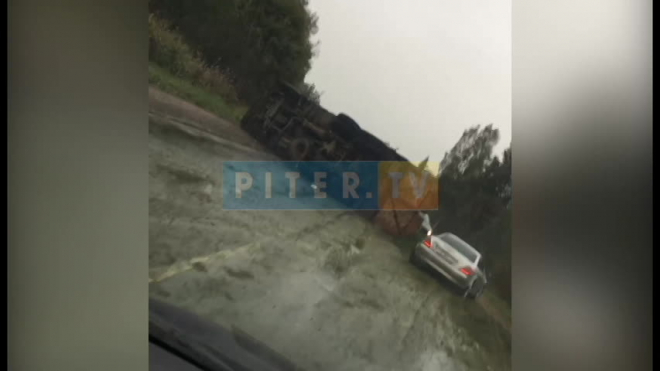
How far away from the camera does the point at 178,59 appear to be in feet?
3.44

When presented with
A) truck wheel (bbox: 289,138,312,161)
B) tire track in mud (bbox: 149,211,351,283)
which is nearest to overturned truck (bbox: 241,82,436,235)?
truck wheel (bbox: 289,138,312,161)

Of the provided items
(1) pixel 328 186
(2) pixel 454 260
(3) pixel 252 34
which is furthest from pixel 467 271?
(3) pixel 252 34

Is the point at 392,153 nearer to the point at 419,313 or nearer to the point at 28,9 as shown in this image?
the point at 419,313

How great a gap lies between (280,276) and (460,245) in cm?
40

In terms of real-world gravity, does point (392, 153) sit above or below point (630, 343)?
above

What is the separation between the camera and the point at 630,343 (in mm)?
1033

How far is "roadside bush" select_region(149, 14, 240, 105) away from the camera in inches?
41.2

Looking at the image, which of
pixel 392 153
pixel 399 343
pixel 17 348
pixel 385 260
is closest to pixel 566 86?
pixel 392 153

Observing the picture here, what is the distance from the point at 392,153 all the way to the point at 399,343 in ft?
1.38

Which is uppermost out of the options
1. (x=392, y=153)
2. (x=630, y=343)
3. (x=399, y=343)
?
(x=392, y=153)

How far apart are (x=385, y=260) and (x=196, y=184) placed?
0.45m

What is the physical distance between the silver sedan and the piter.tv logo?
8cm

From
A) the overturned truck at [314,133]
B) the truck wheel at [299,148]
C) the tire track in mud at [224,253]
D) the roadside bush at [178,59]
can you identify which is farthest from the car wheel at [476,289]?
the roadside bush at [178,59]

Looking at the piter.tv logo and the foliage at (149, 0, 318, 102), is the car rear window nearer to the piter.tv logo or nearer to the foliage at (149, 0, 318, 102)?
the piter.tv logo
